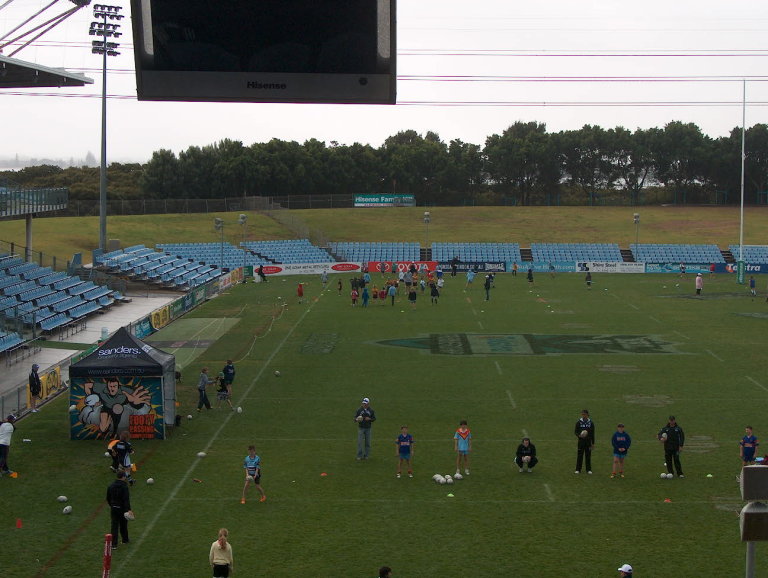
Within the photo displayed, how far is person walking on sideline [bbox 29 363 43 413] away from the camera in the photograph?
26609mm

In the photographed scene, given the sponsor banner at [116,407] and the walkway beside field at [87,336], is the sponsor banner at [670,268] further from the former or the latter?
the sponsor banner at [116,407]

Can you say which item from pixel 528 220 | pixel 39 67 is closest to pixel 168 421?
pixel 39 67

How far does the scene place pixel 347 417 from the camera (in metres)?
25.7

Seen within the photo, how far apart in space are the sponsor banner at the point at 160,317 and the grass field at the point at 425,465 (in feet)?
2.99

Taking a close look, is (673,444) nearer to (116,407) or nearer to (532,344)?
(116,407)

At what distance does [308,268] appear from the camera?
72.2 m

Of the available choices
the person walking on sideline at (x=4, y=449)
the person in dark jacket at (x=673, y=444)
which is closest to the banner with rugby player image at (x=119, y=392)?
the person walking on sideline at (x=4, y=449)

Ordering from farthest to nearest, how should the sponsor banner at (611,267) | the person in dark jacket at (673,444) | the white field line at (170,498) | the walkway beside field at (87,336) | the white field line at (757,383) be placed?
the sponsor banner at (611,267) < the walkway beside field at (87,336) < the white field line at (757,383) < the person in dark jacket at (673,444) < the white field line at (170,498)

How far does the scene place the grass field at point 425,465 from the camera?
1563 cm

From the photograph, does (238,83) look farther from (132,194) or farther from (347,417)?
(132,194)

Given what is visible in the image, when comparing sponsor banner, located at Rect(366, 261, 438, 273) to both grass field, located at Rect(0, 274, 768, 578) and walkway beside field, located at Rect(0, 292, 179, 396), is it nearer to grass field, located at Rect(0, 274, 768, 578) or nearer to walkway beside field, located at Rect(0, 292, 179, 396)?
walkway beside field, located at Rect(0, 292, 179, 396)

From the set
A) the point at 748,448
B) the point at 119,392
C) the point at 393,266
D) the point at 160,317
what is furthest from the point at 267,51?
the point at 393,266

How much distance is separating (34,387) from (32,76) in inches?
561

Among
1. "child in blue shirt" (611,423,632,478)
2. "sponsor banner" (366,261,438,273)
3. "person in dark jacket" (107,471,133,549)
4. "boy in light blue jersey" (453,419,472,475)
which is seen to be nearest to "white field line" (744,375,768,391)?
"child in blue shirt" (611,423,632,478)
